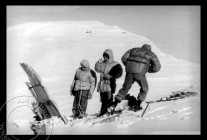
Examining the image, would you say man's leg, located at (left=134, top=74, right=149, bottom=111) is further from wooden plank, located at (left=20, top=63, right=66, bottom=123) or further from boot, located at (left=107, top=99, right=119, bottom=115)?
wooden plank, located at (left=20, top=63, right=66, bottom=123)

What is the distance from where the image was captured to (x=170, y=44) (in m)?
8.00

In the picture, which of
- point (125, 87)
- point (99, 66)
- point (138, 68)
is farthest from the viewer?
point (99, 66)

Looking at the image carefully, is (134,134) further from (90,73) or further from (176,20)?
(176,20)

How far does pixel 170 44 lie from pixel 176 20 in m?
0.38

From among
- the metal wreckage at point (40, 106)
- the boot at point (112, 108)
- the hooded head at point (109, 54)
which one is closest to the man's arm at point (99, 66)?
the hooded head at point (109, 54)

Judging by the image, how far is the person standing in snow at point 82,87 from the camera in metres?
7.56

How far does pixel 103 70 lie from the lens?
756 centimetres

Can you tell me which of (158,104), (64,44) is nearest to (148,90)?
(158,104)

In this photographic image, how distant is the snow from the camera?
24.6 ft

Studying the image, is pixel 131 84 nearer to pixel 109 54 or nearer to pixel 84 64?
pixel 109 54

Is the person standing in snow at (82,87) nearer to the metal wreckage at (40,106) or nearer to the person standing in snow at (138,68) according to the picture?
the metal wreckage at (40,106)

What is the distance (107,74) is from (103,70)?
84 millimetres

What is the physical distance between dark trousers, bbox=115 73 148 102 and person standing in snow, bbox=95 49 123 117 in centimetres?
15

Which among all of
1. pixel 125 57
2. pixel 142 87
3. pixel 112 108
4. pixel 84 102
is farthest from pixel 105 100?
pixel 125 57
